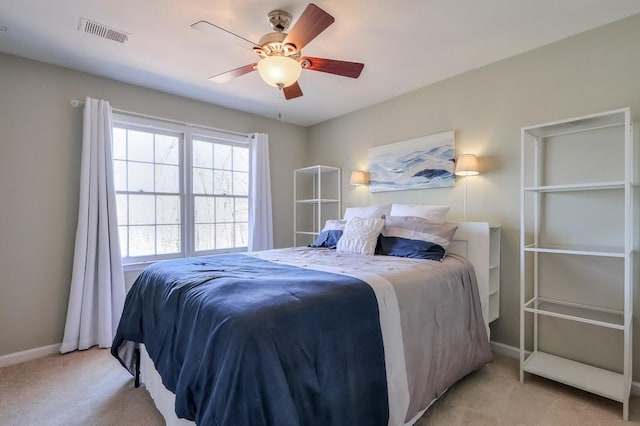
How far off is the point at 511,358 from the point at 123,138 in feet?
13.7

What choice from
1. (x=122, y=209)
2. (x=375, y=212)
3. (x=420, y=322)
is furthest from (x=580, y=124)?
(x=122, y=209)

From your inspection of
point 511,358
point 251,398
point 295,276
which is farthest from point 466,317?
point 251,398

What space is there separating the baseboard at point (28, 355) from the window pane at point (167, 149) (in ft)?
6.46

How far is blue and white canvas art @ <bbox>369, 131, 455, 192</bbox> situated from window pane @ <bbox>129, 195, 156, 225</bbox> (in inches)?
97.7

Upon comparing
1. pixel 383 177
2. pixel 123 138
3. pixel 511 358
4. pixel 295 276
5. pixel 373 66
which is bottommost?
pixel 511 358

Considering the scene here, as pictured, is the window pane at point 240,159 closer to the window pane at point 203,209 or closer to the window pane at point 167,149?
the window pane at point 203,209

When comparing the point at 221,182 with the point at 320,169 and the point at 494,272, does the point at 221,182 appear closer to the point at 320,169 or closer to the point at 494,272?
the point at 320,169

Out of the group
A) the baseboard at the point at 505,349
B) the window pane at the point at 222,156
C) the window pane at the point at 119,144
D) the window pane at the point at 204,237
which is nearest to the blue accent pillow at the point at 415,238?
the baseboard at the point at 505,349

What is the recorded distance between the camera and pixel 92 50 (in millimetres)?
2490

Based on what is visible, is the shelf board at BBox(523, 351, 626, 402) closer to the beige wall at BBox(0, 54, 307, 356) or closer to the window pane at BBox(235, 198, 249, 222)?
the window pane at BBox(235, 198, 249, 222)

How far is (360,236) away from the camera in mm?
2727

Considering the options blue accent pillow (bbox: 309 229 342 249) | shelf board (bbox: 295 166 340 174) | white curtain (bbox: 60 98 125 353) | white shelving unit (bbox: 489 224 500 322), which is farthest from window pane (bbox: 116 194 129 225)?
white shelving unit (bbox: 489 224 500 322)

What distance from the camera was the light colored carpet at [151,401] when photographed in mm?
1809

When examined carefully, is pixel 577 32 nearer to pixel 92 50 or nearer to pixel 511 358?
pixel 511 358
